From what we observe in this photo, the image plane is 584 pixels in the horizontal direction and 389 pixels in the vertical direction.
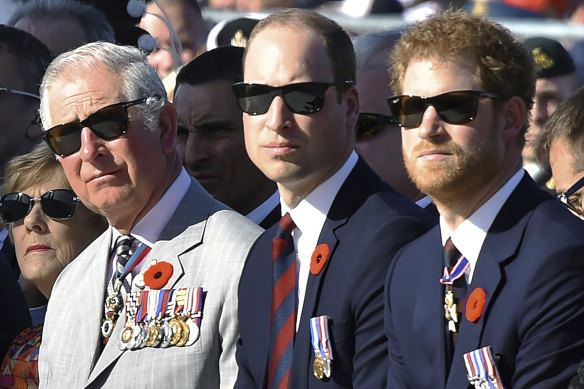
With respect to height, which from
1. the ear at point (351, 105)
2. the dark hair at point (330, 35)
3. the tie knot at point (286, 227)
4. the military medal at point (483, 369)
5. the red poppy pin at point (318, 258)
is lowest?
the military medal at point (483, 369)

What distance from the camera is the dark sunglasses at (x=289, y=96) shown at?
480cm

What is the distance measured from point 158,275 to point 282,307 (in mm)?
615

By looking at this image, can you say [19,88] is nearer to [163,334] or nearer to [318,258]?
[163,334]

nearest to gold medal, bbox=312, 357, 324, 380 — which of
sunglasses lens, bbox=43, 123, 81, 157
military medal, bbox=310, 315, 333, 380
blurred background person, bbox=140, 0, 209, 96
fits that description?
military medal, bbox=310, 315, 333, 380

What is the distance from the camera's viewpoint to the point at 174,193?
17.7ft

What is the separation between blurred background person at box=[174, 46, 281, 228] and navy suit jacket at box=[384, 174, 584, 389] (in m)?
1.81

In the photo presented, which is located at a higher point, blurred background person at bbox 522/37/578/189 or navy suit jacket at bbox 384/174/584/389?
blurred background person at bbox 522/37/578/189

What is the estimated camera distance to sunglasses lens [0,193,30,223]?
6230 millimetres

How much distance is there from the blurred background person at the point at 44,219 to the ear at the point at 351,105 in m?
1.74

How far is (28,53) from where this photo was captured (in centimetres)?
732

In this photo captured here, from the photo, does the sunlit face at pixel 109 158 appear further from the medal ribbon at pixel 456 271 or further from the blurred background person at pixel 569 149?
the blurred background person at pixel 569 149

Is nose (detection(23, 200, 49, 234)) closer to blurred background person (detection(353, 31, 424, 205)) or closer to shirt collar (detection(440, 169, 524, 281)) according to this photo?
blurred background person (detection(353, 31, 424, 205))

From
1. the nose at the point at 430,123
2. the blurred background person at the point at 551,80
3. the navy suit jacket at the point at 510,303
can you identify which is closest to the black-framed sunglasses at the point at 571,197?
the navy suit jacket at the point at 510,303

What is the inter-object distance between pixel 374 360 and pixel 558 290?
82 centimetres
